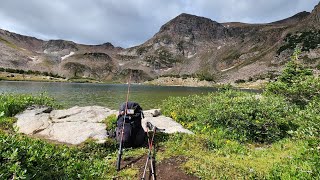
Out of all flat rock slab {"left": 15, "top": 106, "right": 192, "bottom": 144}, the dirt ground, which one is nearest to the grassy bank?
the dirt ground

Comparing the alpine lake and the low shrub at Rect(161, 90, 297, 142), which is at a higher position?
the low shrub at Rect(161, 90, 297, 142)

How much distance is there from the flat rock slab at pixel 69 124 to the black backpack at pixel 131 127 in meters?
1.13

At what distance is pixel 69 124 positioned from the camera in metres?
15.7

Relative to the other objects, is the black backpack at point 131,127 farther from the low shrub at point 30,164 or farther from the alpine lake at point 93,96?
the alpine lake at point 93,96

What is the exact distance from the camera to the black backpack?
523 inches

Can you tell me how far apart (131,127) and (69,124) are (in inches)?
175

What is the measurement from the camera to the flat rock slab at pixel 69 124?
46.0 feet

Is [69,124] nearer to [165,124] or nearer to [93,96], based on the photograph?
[165,124]

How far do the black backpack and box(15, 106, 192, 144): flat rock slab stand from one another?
1129mm

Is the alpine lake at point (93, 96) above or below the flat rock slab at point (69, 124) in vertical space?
below

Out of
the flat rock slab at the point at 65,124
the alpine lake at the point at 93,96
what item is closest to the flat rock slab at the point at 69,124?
the flat rock slab at the point at 65,124

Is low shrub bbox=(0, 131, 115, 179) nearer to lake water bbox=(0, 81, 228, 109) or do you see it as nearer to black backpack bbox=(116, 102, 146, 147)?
black backpack bbox=(116, 102, 146, 147)

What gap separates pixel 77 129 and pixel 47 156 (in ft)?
25.8

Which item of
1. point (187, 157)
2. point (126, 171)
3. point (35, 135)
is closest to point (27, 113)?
point (35, 135)
